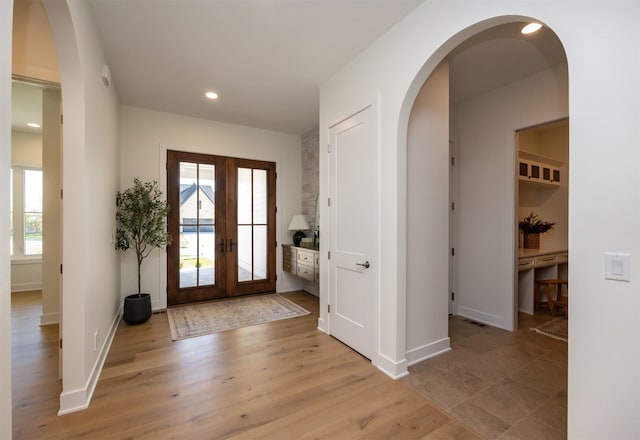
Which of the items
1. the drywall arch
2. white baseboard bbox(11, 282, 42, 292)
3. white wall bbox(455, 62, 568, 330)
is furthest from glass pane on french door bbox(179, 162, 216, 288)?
white wall bbox(455, 62, 568, 330)

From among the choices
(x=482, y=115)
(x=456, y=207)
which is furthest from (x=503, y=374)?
(x=482, y=115)

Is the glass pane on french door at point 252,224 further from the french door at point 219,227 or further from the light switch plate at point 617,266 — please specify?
the light switch plate at point 617,266

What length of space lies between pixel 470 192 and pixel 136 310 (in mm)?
4441

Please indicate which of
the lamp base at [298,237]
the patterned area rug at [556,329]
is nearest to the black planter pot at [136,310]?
the lamp base at [298,237]

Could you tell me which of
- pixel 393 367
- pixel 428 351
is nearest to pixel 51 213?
pixel 393 367

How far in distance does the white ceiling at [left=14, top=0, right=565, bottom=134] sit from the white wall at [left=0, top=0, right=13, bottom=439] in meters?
1.48

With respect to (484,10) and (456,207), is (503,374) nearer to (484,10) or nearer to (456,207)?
(456,207)

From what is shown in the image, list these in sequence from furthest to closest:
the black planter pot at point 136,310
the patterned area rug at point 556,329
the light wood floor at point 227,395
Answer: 1. the black planter pot at point 136,310
2. the patterned area rug at point 556,329
3. the light wood floor at point 227,395

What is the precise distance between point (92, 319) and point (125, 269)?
74.3 inches

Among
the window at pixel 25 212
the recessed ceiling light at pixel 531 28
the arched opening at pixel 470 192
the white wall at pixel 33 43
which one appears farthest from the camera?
the window at pixel 25 212

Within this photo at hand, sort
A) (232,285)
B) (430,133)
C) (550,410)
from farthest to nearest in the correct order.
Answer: (232,285) → (430,133) → (550,410)

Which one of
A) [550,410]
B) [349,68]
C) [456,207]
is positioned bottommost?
[550,410]

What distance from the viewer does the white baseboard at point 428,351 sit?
2.46 m

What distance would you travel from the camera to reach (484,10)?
166cm
